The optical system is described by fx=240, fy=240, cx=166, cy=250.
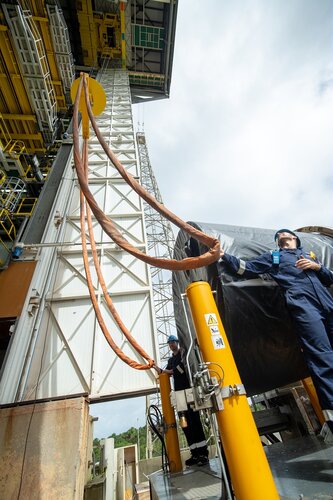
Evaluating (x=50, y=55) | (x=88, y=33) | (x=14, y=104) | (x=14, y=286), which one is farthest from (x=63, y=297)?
(x=88, y=33)

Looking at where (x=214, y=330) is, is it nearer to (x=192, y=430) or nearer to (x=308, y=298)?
(x=308, y=298)

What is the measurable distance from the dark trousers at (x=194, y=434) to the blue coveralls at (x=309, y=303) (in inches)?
77.1

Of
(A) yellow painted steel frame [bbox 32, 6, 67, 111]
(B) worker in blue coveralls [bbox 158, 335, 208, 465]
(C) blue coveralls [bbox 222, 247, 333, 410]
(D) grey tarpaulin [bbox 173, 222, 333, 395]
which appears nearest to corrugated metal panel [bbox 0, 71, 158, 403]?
(B) worker in blue coveralls [bbox 158, 335, 208, 465]

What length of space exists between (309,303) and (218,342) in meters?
0.90

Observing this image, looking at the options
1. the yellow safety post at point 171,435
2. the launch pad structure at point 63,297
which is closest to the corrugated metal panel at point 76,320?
the launch pad structure at point 63,297

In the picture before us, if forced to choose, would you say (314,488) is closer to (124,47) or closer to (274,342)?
(274,342)

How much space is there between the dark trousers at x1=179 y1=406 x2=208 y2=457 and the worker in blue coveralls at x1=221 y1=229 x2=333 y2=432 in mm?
1950

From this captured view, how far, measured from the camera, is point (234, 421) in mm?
1329

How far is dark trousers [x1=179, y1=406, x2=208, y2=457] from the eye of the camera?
294 cm

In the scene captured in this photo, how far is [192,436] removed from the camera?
3031mm

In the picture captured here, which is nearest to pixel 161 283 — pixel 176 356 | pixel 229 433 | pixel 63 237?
pixel 63 237

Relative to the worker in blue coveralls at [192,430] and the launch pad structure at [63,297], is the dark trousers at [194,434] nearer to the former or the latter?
the worker in blue coveralls at [192,430]

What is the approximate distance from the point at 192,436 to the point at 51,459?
1.63 meters

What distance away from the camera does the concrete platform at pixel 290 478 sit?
47.4 inches
